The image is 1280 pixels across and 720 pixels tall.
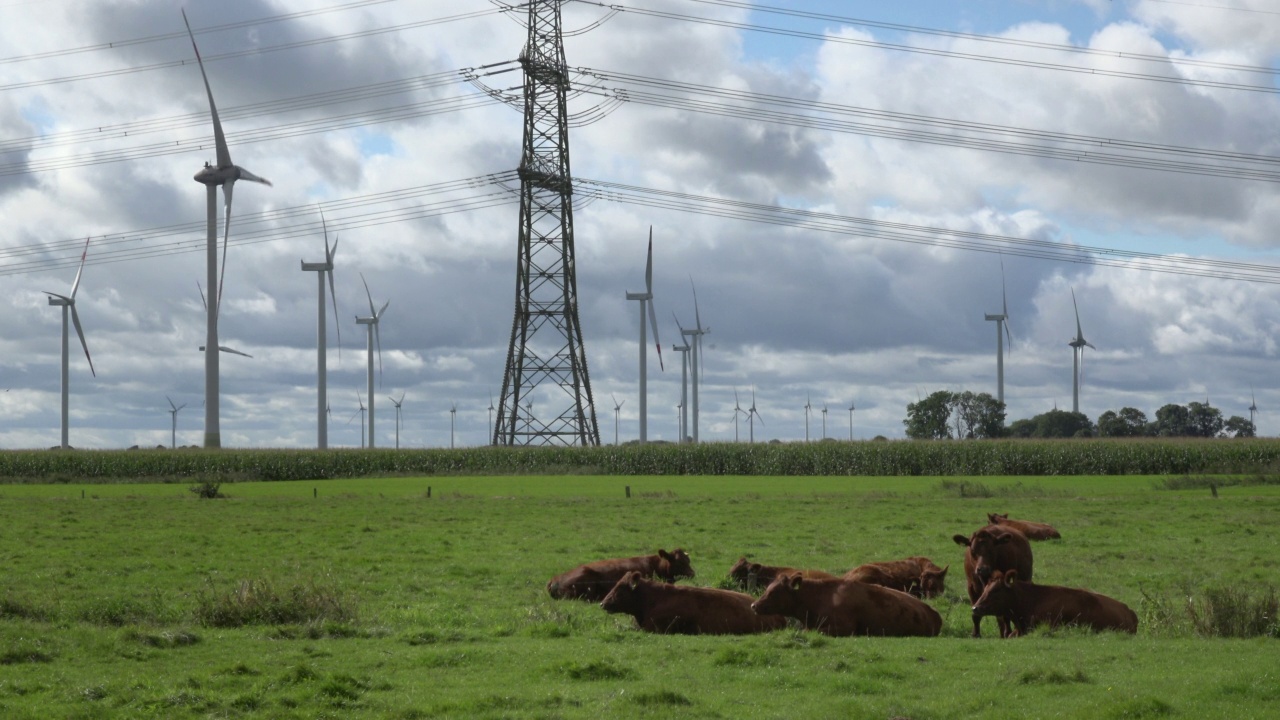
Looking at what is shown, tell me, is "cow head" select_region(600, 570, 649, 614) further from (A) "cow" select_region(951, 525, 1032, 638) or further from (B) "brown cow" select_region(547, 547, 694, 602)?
(A) "cow" select_region(951, 525, 1032, 638)

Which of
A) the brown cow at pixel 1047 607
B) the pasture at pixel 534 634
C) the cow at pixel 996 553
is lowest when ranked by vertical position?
the pasture at pixel 534 634

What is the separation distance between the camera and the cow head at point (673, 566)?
20297 millimetres

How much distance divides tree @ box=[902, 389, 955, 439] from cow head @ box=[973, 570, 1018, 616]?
424ft

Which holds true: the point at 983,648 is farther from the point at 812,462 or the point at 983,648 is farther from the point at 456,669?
the point at 812,462

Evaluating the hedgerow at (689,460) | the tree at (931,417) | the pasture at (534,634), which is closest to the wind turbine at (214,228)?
the hedgerow at (689,460)

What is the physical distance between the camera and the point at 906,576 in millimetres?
19438

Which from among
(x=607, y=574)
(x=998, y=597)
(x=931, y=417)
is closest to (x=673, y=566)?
(x=607, y=574)

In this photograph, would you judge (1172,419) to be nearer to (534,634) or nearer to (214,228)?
(214,228)

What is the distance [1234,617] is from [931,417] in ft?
430

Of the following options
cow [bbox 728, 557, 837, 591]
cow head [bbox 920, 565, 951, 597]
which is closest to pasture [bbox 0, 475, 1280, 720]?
cow head [bbox 920, 565, 951, 597]

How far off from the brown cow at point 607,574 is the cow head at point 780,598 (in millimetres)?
4336

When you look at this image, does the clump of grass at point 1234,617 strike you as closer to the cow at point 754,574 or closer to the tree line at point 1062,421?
the cow at point 754,574

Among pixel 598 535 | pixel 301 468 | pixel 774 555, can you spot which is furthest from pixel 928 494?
pixel 301 468

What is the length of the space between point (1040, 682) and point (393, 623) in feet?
30.1
